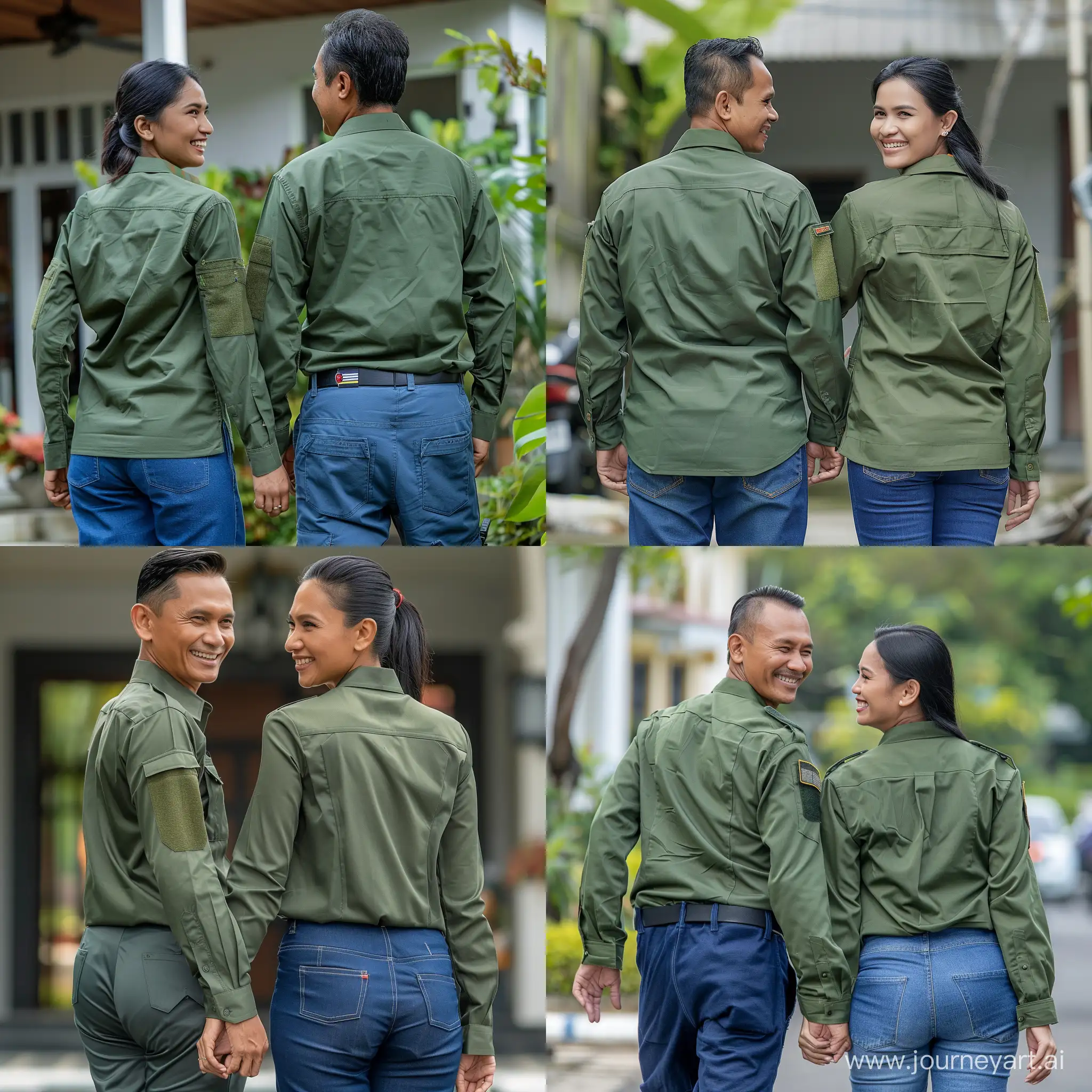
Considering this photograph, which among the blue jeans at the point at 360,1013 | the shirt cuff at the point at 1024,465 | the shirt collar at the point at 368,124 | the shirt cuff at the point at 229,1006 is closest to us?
the shirt cuff at the point at 229,1006

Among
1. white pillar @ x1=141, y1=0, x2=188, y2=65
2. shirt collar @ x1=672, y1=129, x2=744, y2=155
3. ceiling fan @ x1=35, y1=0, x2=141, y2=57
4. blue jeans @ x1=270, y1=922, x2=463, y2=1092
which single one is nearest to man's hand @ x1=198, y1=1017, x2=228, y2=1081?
blue jeans @ x1=270, y1=922, x2=463, y2=1092

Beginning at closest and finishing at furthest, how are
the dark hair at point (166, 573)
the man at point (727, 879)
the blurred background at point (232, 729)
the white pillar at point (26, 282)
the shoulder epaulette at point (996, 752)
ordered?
the dark hair at point (166, 573) → the man at point (727, 879) → the shoulder epaulette at point (996, 752) → the white pillar at point (26, 282) → the blurred background at point (232, 729)

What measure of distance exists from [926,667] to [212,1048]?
183 centimetres

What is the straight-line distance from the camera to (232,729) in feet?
25.4

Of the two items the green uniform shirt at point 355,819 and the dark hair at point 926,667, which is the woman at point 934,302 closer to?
the dark hair at point 926,667

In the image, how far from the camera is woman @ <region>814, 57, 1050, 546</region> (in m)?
3.78

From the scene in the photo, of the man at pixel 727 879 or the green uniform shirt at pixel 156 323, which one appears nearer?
the man at pixel 727 879

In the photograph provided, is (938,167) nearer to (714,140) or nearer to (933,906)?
(714,140)

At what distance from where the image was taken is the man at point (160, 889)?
316 cm

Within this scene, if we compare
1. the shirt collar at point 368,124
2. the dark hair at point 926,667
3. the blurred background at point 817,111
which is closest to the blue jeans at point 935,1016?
the dark hair at point 926,667

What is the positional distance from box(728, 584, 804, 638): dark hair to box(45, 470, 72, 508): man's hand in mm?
1709

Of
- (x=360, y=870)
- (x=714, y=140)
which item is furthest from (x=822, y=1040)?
(x=714, y=140)

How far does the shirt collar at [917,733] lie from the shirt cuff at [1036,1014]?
0.63 metres

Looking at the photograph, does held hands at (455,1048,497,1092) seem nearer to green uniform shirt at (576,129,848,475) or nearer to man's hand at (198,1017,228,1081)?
man's hand at (198,1017,228,1081)
